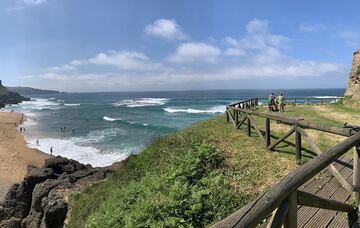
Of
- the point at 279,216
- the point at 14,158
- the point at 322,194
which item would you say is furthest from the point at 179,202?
the point at 14,158

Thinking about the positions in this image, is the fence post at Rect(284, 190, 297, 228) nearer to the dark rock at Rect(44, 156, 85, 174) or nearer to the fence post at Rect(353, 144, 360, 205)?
the fence post at Rect(353, 144, 360, 205)

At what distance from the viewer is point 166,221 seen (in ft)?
17.7

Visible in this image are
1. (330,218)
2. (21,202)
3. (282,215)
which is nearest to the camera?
(282,215)

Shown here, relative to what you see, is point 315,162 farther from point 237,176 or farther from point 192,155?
point 192,155

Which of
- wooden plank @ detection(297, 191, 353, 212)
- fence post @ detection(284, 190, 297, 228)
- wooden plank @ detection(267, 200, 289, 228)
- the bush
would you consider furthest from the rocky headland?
wooden plank @ detection(267, 200, 289, 228)

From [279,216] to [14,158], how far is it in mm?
34462

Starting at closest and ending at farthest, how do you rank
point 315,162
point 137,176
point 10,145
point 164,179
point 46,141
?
point 315,162 < point 164,179 < point 137,176 < point 10,145 < point 46,141

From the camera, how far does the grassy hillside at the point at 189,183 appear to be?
5.92m

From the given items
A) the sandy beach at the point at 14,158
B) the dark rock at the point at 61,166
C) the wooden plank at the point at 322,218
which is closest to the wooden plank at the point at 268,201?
the wooden plank at the point at 322,218

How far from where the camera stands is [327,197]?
5633 mm

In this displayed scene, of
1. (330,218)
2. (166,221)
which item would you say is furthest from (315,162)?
(166,221)

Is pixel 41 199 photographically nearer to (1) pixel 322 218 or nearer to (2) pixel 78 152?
(1) pixel 322 218

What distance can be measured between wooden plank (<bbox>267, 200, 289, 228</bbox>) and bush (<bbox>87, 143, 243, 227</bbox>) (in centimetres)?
273

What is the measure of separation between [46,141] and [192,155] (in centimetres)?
3753
